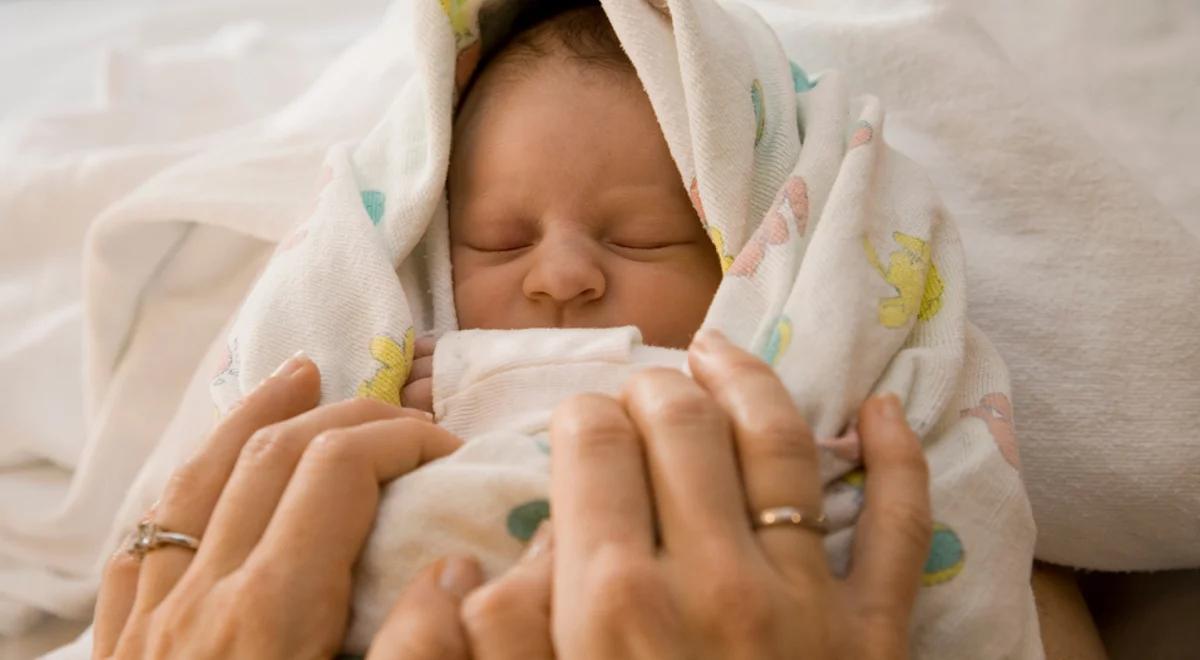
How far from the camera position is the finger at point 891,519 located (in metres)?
0.64

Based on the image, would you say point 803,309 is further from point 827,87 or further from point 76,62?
point 76,62

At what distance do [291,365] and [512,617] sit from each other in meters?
0.34

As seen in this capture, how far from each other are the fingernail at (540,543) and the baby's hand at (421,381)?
0.89ft

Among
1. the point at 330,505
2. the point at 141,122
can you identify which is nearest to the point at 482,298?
the point at 330,505

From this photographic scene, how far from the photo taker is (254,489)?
680mm

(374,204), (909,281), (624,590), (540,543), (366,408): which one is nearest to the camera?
(624,590)

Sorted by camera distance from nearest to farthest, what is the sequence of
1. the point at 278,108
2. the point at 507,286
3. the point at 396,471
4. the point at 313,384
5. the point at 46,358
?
the point at 396,471, the point at 313,384, the point at 507,286, the point at 46,358, the point at 278,108

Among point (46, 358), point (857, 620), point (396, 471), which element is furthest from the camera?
point (46, 358)

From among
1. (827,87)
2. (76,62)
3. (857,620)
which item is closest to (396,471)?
(857,620)

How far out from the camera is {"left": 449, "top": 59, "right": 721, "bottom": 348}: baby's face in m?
0.96

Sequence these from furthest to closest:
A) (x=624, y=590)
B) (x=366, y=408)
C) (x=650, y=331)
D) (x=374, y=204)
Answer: (x=374, y=204) < (x=650, y=331) < (x=366, y=408) < (x=624, y=590)

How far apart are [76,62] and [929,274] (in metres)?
1.34

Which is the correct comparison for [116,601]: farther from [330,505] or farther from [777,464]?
[777,464]

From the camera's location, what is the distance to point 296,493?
66 cm
